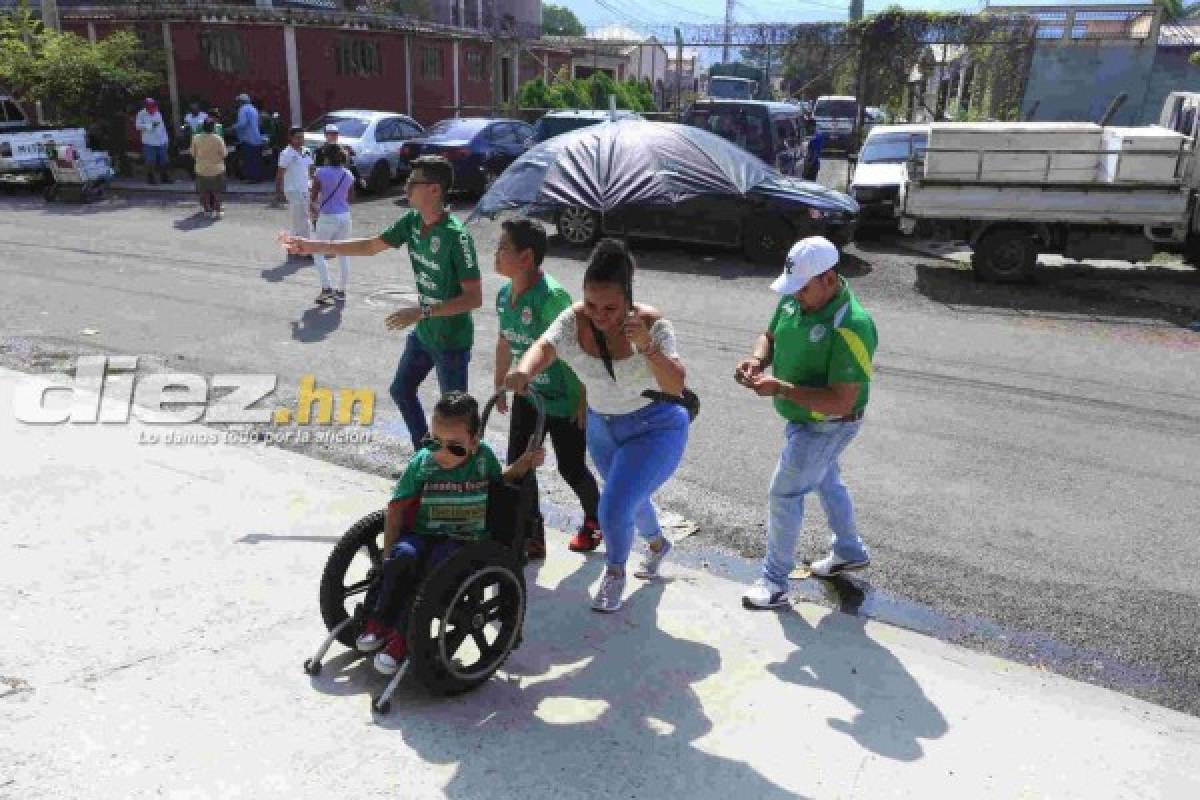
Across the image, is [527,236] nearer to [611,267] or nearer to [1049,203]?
[611,267]

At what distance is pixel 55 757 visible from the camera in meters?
3.11

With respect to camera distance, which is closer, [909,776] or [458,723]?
[909,776]

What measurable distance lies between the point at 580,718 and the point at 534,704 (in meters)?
0.19

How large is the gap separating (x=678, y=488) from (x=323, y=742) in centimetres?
298

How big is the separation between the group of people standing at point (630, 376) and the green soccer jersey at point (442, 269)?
10 mm

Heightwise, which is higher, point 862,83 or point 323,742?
point 862,83

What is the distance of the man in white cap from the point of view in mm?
3812

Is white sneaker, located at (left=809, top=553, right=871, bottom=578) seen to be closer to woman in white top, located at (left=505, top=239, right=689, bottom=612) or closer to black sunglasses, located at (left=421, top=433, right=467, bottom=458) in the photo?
woman in white top, located at (left=505, top=239, right=689, bottom=612)

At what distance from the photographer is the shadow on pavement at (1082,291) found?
1066 centimetres

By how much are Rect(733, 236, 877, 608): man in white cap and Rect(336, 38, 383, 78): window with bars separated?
23262 mm

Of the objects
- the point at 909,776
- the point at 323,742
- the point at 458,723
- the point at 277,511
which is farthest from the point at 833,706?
the point at 277,511

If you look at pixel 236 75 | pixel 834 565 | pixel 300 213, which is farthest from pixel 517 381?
pixel 236 75

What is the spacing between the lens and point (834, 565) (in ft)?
15.2

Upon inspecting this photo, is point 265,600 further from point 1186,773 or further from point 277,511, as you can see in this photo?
point 1186,773
